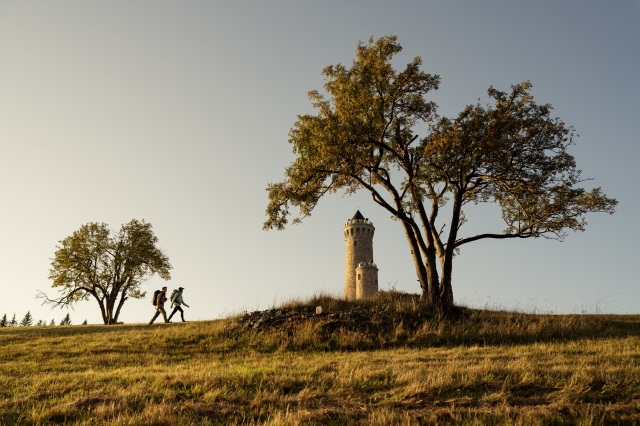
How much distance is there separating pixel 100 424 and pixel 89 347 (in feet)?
31.9

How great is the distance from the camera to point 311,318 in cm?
1599

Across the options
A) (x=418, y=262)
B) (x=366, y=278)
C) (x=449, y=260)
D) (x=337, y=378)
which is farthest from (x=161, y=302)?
(x=366, y=278)

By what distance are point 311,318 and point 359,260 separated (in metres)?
49.8

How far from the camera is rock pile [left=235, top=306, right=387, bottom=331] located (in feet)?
51.0

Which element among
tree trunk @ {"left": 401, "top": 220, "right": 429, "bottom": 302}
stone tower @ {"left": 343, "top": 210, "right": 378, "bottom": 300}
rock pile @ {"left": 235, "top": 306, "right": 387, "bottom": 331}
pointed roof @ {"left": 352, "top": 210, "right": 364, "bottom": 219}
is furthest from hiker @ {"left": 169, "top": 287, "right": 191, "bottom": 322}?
pointed roof @ {"left": 352, "top": 210, "right": 364, "bottom": 219}

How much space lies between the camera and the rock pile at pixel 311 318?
1555 cm

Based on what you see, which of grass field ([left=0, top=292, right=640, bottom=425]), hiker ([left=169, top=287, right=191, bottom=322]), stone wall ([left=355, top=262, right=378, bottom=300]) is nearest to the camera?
grass field ([left=0, top=292, right=640, bottom=425])

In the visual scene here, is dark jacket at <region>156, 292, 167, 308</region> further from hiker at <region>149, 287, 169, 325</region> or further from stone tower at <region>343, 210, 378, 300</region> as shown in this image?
stone tower at <region>343, 210, 378, 300</region>

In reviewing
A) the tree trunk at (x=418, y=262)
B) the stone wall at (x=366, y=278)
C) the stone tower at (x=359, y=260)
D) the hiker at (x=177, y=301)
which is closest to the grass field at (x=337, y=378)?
the tree trunk at (x=418, y=262)

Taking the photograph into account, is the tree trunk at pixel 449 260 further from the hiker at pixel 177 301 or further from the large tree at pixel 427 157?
the hiker at pixel 177 301

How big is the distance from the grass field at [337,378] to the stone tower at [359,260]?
4394 centimetres

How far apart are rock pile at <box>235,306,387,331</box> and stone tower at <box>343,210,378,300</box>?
1641 inches

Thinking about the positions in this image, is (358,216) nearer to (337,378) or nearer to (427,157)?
(427,157)

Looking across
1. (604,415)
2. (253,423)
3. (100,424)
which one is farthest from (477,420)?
(100,424)
